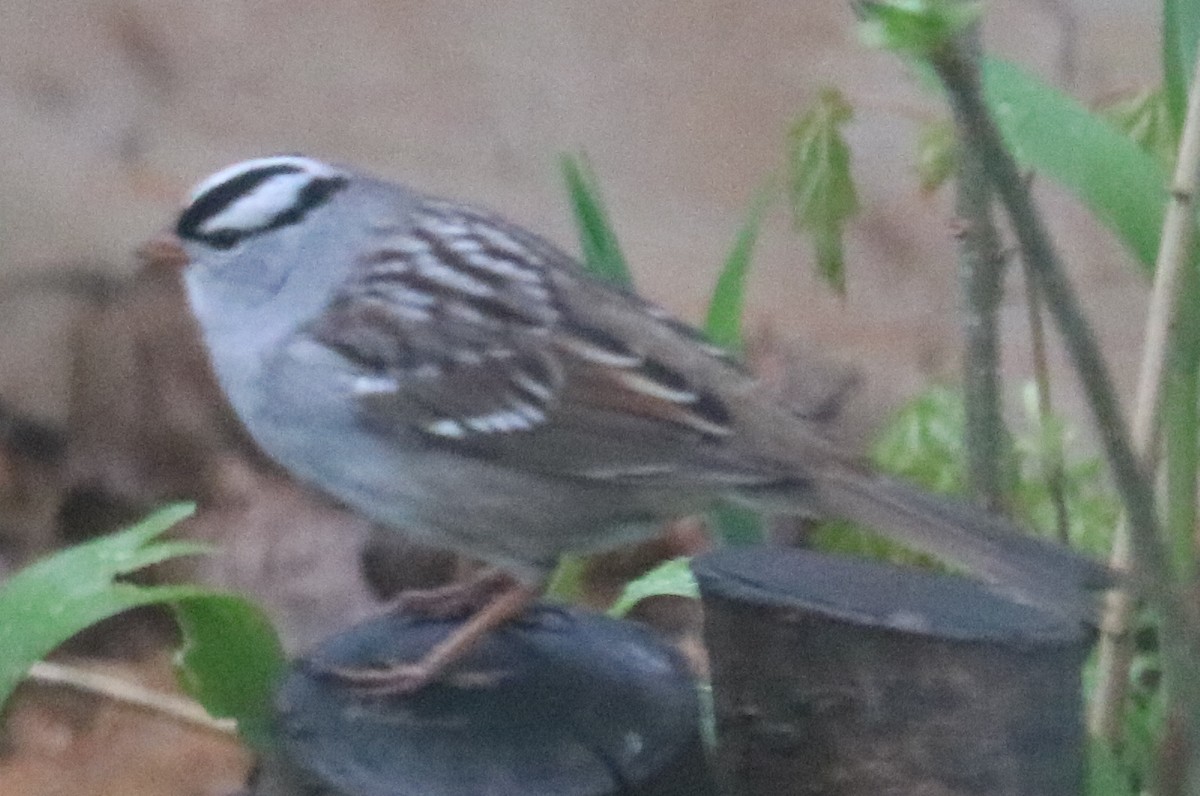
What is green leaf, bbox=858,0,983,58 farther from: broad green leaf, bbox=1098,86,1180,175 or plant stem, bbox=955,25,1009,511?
broad green leaf, bbox=1098,86,1180,175

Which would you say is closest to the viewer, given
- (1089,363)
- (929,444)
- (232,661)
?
(1089,363)

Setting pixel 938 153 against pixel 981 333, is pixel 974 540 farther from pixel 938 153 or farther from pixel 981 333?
pixel 938 153

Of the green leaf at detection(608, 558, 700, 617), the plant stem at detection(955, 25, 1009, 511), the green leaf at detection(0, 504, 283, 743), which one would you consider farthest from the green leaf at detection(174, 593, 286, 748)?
the plant stem at detection(955, 25, 1009, 511)

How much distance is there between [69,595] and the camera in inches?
46.1

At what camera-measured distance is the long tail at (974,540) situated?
0.93 m

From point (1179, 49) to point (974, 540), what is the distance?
38 cm

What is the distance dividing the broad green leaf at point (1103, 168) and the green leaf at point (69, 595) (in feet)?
2.07

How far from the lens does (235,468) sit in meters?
2.09

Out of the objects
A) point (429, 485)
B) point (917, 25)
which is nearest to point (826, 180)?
point (429, 485)

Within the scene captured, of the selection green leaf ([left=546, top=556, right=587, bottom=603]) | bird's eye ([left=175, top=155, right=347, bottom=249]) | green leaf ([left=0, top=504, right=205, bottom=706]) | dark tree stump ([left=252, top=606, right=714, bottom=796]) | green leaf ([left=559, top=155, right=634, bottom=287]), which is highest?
bird's eye ([left=175, top=155, right=347, bottom=249])

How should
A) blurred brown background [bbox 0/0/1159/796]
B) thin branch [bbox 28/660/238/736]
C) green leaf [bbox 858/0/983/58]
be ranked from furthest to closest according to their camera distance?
1. blurred brown background [bbox 0/0/1159/796]
2. thin branch [bbox 28/660/238/736]
3. green leaf [bbox 858/0/983/58]

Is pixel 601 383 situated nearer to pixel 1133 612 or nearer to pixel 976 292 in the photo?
pixel 976 292

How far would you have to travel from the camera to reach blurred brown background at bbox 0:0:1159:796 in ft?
7.05

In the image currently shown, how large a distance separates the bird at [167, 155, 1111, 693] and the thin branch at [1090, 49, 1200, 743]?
0.18m
